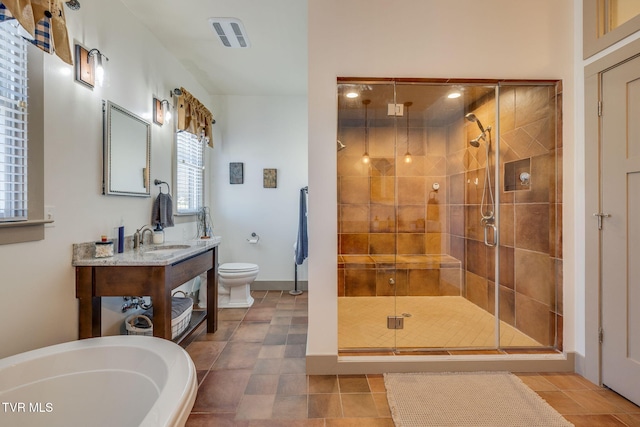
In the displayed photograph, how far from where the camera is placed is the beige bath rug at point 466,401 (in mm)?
1577

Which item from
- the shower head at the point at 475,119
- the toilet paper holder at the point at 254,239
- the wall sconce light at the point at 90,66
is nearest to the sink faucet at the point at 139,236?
the wall sconce light at the point at 90,66

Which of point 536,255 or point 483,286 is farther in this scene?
point 483,286

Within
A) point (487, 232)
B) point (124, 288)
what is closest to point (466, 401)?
point (487, 232)

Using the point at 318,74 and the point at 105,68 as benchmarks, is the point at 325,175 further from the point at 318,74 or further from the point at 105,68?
the point at 105,68

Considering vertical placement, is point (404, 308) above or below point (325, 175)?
below

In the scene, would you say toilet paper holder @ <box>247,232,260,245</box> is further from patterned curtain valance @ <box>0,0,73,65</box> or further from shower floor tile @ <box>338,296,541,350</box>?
patterned curtain valance @ <box>0,0,73,65</box>

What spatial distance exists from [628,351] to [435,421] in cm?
124

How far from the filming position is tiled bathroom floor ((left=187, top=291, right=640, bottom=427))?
63.3 inches

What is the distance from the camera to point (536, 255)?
2.28 m

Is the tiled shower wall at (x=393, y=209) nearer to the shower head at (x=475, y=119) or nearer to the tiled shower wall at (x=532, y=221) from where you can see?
the shower head at (x=475, y=119)

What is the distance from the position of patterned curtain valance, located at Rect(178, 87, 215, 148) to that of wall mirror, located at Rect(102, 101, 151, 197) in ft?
1.56

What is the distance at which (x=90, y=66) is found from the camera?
1950 mm

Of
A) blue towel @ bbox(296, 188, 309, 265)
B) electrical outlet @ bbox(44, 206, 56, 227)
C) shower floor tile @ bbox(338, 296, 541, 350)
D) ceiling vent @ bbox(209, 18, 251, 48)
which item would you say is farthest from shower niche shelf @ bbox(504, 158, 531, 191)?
electrical outlet @ bbox(44, 206, 56, 227)

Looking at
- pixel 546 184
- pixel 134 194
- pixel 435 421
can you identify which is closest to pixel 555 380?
pixel 435 421
